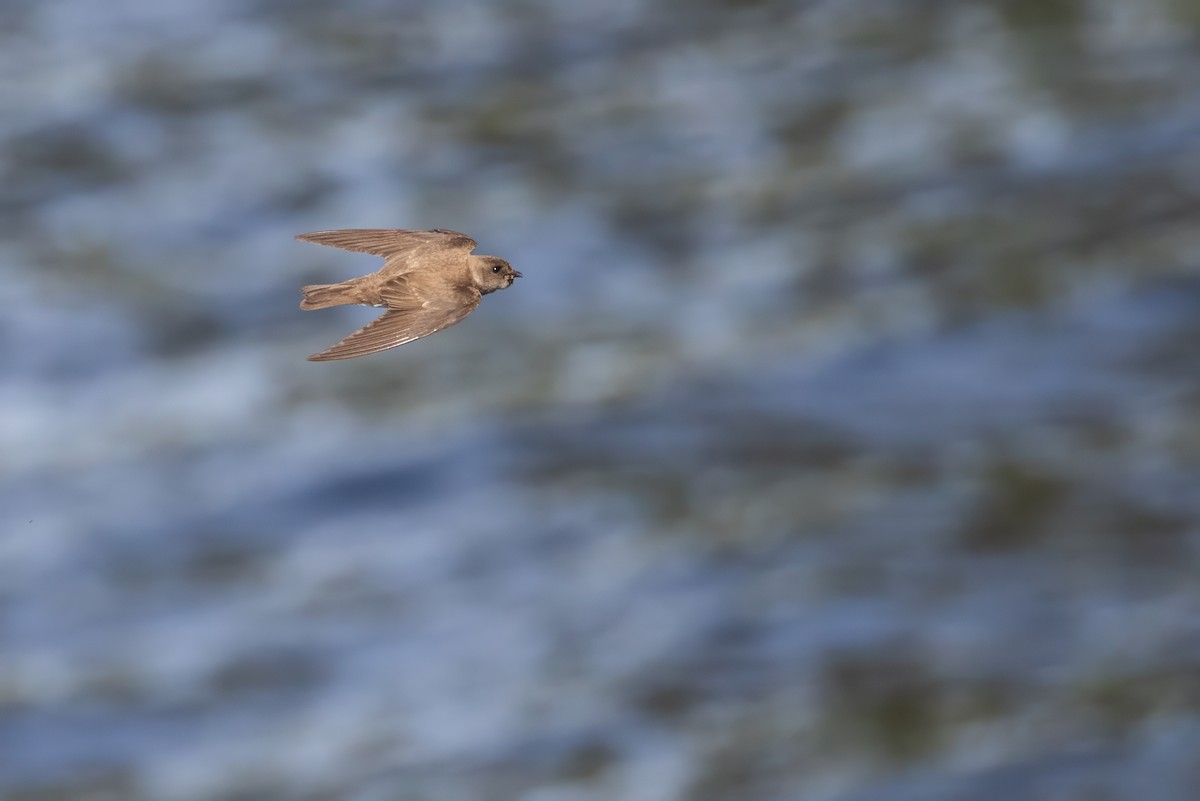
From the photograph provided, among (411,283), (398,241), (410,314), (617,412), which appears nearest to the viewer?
(410,314)

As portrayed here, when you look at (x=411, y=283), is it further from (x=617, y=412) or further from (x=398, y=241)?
(x=617, y=412)

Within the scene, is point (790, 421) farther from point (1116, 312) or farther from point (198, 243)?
point (198, 243)

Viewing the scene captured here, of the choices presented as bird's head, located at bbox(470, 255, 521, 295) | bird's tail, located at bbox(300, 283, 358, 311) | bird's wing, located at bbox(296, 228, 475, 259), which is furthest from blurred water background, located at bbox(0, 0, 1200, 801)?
bird's tail, located at bbox(300, 283, 358, 311)

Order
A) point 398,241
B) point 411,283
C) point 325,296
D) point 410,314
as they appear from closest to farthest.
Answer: point 325,296
point 410,314
point 411,283
point 398,241

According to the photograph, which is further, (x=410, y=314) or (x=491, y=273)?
(x=491, y=273)

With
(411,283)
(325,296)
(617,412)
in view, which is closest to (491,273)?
(411,283)

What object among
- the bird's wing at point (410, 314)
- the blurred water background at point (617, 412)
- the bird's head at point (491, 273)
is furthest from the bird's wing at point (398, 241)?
the blurred water background at point (617, 412)
